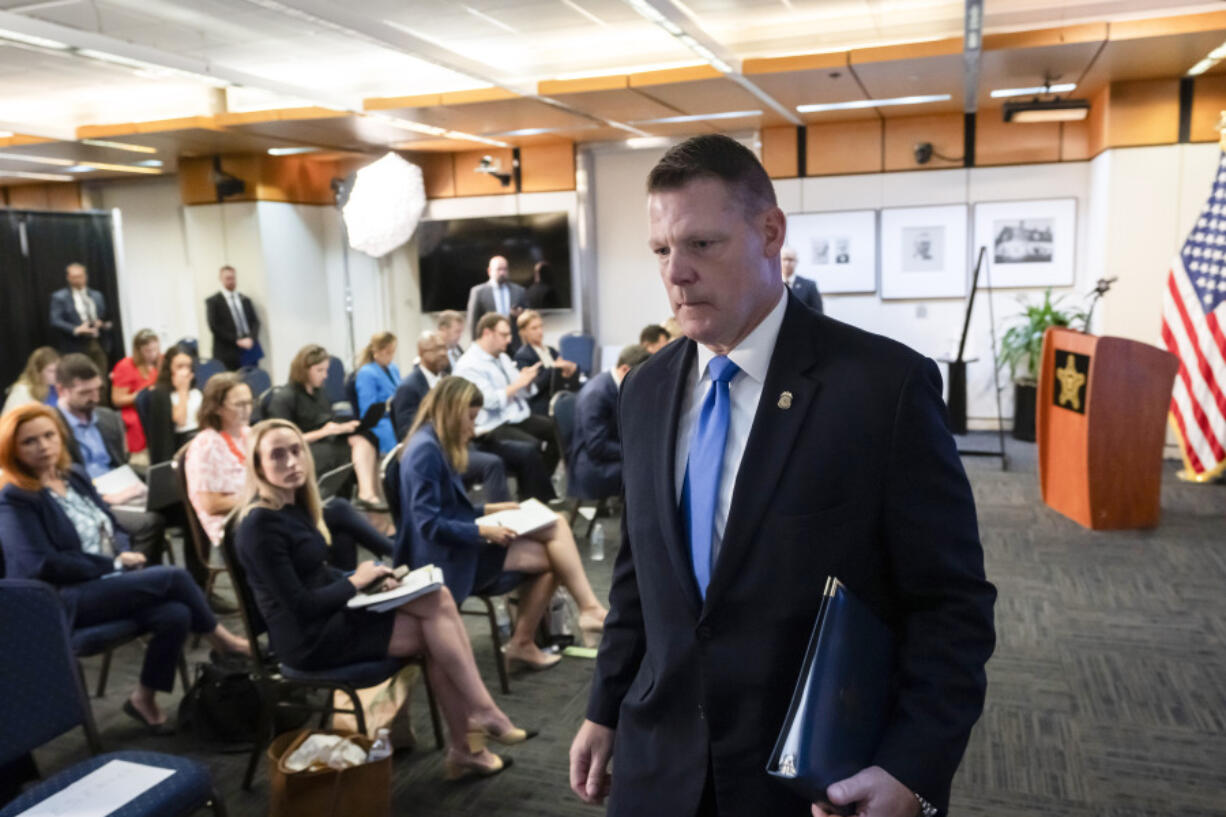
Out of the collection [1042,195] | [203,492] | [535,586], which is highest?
[1042,195]

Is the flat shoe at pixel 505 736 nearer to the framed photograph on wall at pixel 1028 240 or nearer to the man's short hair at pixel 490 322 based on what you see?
the man's short hair at pixel 490 322

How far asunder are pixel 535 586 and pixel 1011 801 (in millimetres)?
1988

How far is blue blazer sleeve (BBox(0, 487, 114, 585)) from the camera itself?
3.42 meters

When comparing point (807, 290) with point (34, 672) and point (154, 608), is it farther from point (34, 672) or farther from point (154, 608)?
point (34, 672)

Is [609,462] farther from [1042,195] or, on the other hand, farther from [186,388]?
[1042,195]

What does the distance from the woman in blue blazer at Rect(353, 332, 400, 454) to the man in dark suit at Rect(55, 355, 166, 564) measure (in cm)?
163

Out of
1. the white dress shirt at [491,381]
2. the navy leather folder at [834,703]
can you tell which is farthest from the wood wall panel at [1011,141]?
the navy leather folder at [834,703]

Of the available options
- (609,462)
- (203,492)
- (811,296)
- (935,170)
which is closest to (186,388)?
(203,492)

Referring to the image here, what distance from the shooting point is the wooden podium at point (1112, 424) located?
565 centimetres

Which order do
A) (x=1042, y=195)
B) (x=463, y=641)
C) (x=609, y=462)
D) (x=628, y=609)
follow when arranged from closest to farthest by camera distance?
(x=628, y=609) → (x=463, y=641) → (x=609, y=462) → (x=1042, y=195)

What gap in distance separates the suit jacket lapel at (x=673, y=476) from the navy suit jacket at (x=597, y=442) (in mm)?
3876

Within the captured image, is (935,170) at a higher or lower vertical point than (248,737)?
higher

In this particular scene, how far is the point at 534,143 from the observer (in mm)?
11047

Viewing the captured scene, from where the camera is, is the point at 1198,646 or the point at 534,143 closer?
the point at 1198,646
